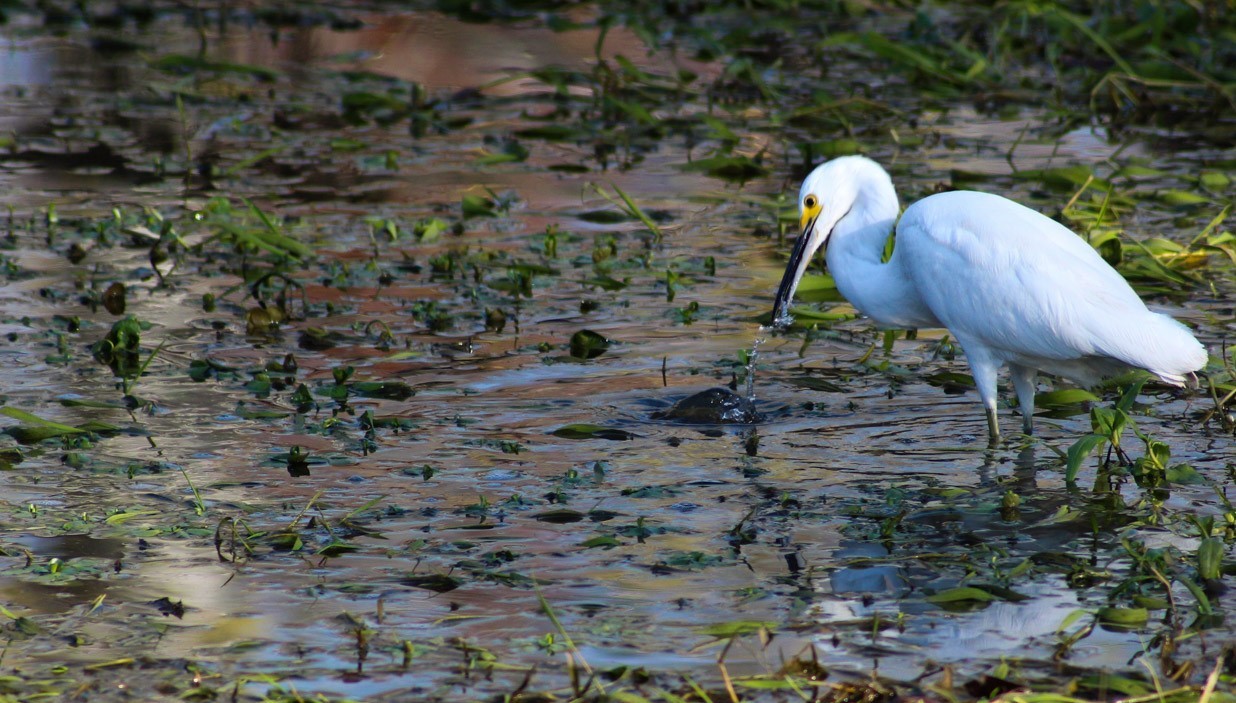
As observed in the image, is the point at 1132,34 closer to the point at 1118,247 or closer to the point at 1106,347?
the point at 1118,247

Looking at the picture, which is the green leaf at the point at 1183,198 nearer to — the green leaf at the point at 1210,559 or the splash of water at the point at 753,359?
the splash of water at the point at 753,359

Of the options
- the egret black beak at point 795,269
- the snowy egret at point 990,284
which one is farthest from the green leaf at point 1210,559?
the egret black beak at point 795,269

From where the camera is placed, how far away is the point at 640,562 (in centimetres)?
435

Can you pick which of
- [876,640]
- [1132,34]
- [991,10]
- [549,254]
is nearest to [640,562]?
[876,640]

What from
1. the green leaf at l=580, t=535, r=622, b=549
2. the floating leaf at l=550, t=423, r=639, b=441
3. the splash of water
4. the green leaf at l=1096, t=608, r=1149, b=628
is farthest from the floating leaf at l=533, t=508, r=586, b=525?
the green leaf at l=1096, t=608, r=1149, b=628

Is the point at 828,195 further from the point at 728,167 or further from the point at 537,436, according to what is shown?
the point at 728,167

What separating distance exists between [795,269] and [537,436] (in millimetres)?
1188

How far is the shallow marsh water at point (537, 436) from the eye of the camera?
3.83 metres

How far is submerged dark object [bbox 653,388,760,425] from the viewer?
5.65 meters

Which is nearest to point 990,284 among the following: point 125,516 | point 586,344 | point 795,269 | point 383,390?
point 795,269

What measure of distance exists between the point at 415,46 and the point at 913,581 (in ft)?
31.4

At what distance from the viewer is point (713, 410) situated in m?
5.65

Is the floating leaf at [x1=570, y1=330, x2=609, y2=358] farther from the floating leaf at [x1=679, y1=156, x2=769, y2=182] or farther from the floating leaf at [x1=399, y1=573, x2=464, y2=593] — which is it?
the floating leaf at [x1=679, y1=156, x2=769, y2=182]

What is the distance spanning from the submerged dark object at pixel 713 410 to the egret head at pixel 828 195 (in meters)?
0.58
